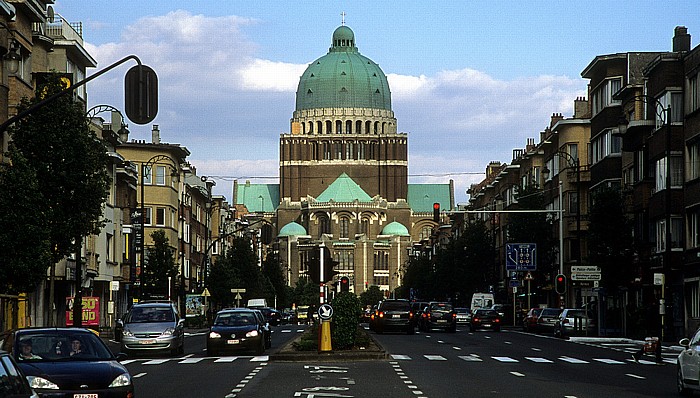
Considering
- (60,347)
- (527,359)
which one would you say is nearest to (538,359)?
(527,359)

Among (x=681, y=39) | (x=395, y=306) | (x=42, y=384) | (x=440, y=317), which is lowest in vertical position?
(x=440, y=317)

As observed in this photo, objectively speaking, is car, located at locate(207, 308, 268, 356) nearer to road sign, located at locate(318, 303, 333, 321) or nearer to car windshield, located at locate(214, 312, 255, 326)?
car windshield, located at locate(214, 312, 255, 326)

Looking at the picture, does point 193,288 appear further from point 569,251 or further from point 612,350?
point 612,350

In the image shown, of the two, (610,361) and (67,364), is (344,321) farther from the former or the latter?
(67,364)

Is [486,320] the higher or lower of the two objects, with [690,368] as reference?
lower

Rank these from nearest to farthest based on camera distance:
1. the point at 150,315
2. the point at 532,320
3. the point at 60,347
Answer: the point at 60,347 → the point at 150,315 → the point at 532,320

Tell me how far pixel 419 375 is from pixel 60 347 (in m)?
11.3

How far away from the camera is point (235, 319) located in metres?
43.5

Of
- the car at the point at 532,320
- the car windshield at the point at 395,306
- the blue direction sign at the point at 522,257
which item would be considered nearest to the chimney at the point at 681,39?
the car at the point at 532,320

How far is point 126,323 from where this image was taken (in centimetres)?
4150

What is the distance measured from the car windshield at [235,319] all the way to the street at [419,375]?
140cm

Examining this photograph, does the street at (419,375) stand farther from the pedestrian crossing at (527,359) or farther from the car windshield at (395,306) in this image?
the car windshield at (395,306)

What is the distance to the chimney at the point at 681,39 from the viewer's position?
66.1 meters

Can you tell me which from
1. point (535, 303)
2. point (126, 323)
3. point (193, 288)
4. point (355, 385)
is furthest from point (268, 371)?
point (193, 288)
